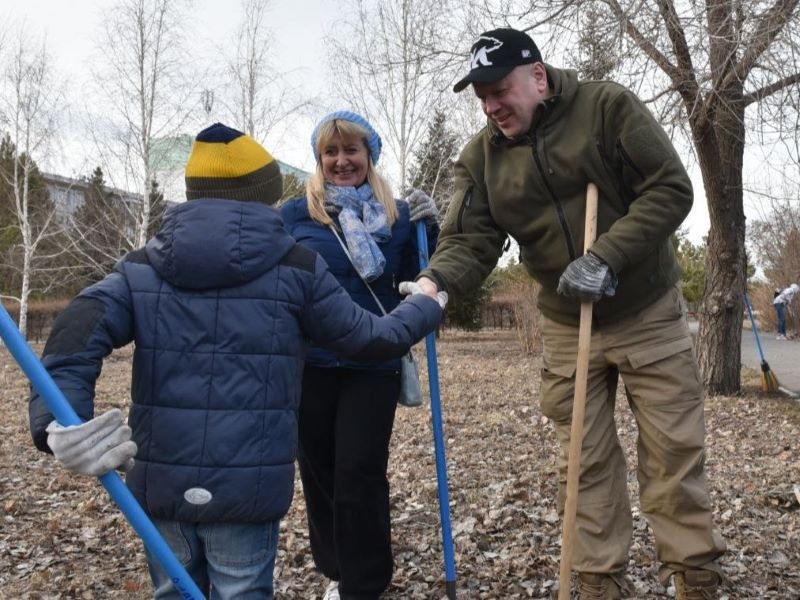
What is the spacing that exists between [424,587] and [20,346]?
98.8 inches

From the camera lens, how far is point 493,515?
4680 millimetres

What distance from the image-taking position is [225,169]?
2305mm

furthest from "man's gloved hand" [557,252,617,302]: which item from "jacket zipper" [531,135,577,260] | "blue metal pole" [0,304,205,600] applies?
"blue metal pole" [0,304,205,600]

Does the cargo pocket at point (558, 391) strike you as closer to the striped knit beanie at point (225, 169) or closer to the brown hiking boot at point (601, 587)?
the brown hiking boot at point (601, 587)

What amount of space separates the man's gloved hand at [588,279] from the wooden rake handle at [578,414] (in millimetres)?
69

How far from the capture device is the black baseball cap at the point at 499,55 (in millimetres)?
2928

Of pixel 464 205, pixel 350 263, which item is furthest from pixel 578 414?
pixel 350 263

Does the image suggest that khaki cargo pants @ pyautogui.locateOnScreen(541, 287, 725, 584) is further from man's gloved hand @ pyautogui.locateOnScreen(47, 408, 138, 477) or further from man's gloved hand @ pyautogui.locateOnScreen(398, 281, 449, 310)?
man's gloved hand @ pyautogui.locateOnScreen(47, 408, 138, 477)

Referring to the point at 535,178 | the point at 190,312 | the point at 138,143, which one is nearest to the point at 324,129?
the point at 535,178

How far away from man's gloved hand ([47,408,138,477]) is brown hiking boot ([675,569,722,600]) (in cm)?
212

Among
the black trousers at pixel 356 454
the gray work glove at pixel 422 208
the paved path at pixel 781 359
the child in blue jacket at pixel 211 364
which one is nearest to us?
the child in blue jacket at pixel 211 364

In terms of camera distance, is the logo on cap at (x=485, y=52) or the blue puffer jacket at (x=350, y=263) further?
the blue puffer jacket at (x=350, y=263)

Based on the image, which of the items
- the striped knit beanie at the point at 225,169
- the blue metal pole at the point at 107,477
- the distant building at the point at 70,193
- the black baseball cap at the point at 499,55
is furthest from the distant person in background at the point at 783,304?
the blue metal pole at the point at 107,477

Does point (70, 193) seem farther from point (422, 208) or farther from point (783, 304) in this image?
point (422, 208)
